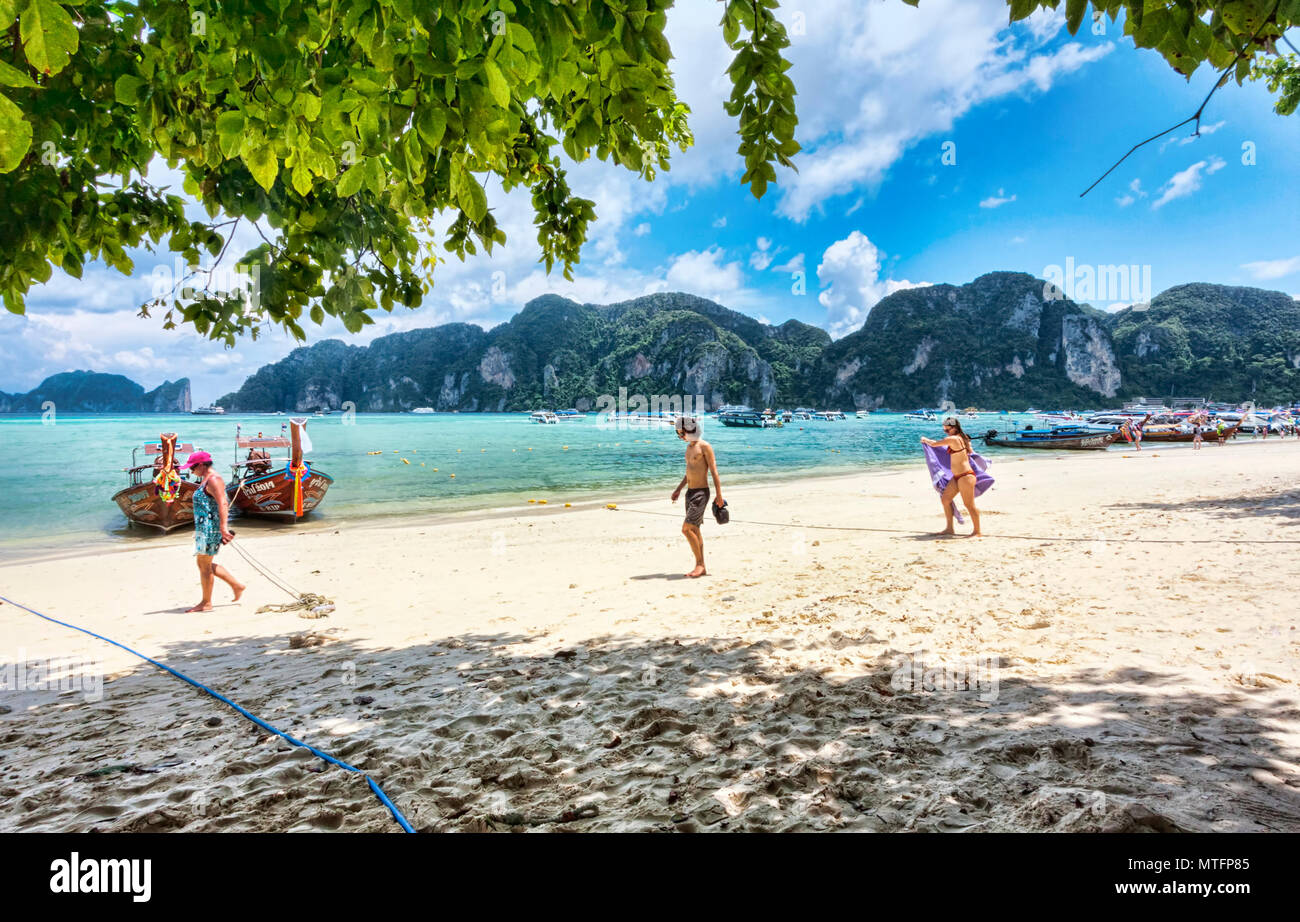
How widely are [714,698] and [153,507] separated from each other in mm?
18792

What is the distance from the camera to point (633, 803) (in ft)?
8.59

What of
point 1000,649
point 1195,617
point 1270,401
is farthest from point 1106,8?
point 1270,401

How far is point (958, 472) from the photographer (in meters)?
9.86

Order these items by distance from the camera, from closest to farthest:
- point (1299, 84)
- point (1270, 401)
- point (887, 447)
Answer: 1. point (1299, 84)
2. point (887, 447)
3. point (1270, 401)

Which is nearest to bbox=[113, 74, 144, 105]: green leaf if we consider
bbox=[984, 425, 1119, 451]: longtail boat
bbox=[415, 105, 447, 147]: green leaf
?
bbox=[415, 105, 447, 147]: green leaf

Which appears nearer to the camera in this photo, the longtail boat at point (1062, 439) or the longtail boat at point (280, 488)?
the longtail boat at point (280, 488)

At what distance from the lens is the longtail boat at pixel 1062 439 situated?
40.6 meters

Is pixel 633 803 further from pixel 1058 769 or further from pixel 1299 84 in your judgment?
pixel 1299 84

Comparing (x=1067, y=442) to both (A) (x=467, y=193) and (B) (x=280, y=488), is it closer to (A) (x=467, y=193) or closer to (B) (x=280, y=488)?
(B) (x=280, y=488)

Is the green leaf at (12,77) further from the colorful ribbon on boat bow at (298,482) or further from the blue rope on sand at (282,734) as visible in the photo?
the colorful ribbon on boat bow at (298,482)

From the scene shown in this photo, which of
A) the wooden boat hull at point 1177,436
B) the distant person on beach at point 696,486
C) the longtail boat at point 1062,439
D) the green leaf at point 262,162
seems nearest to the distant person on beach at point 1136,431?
the wooden boat hull at point 1177,436

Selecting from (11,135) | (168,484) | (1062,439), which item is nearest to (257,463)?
(168,484)

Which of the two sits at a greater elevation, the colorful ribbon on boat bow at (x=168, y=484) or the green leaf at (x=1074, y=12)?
the green leaf at (x=1074, y=12)

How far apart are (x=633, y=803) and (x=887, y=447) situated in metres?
53.6
